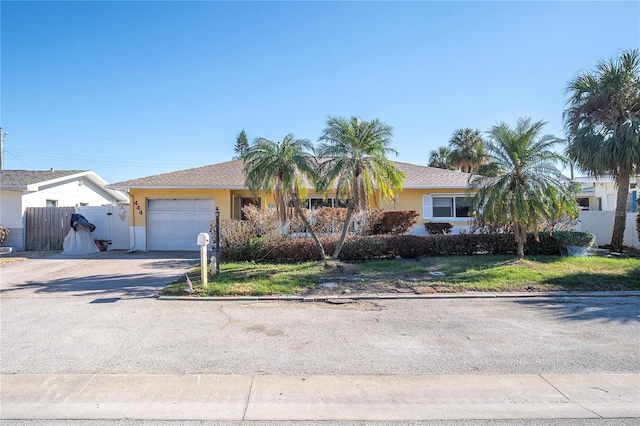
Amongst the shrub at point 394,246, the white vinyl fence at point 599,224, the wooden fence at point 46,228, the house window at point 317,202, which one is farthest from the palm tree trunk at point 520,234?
the wooden fence at point 46,228

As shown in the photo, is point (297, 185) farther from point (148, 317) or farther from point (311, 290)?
point (148, 317)

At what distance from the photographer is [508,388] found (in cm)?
423

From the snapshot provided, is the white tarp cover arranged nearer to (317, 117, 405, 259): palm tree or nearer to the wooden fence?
the wooden fence

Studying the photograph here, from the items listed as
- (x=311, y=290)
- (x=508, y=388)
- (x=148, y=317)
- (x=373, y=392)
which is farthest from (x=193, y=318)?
(x=508, y=388)

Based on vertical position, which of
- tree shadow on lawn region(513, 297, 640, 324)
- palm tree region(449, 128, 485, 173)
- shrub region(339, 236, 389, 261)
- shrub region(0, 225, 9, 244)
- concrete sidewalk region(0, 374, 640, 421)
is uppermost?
palm tree region(449, 128, 485, 173)

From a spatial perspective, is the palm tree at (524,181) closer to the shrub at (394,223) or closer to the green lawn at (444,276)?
the green lawn at (444,276)

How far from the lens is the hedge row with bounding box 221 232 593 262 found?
12945 millimetres

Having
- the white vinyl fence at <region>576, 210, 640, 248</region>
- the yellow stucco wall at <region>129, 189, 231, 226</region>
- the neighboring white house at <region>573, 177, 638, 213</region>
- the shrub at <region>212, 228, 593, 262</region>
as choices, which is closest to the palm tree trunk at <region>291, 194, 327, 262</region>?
the shrub at <region>212, 228, 593, 262</region>

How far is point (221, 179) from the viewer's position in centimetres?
1758

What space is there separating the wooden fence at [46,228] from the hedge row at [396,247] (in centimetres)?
976

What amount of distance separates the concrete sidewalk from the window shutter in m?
A: 13.8

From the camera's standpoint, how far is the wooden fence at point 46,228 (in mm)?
17844

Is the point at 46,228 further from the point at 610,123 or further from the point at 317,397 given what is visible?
the point at 610,123

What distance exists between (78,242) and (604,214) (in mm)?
24134
